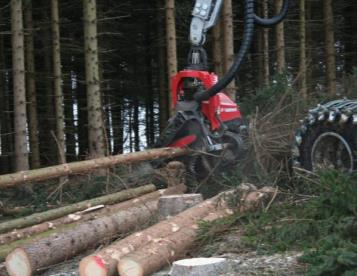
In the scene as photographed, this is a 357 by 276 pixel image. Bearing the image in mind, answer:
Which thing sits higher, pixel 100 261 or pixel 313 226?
pixel 313 226

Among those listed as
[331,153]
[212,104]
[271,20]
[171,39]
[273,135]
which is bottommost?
[331,153]

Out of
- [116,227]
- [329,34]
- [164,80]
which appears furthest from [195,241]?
[164,80]

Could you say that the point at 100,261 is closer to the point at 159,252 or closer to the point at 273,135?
the point at 159,252

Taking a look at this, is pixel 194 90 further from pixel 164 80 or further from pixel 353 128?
pixel 164 80

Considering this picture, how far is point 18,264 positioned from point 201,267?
5.87ft

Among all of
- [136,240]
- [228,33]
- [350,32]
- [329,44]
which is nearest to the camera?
[136,240]

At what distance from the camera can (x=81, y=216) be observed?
717 cm

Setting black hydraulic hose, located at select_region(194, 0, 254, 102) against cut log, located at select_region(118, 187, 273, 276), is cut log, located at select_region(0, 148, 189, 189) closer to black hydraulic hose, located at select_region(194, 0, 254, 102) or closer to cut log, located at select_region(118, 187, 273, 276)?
black hydraulic hose, located at select_region(194, 0, 254, 102)

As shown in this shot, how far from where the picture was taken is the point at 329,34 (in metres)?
17.7

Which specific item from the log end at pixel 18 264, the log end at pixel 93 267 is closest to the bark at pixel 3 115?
the log end at pixel 18 264

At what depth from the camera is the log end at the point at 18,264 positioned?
5.38 metres

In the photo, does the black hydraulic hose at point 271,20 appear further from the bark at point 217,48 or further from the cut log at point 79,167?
the bark at point 217,48

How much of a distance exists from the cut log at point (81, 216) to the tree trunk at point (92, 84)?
3672mm

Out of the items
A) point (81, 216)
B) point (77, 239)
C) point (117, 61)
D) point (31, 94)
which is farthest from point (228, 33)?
point (117, 61)
